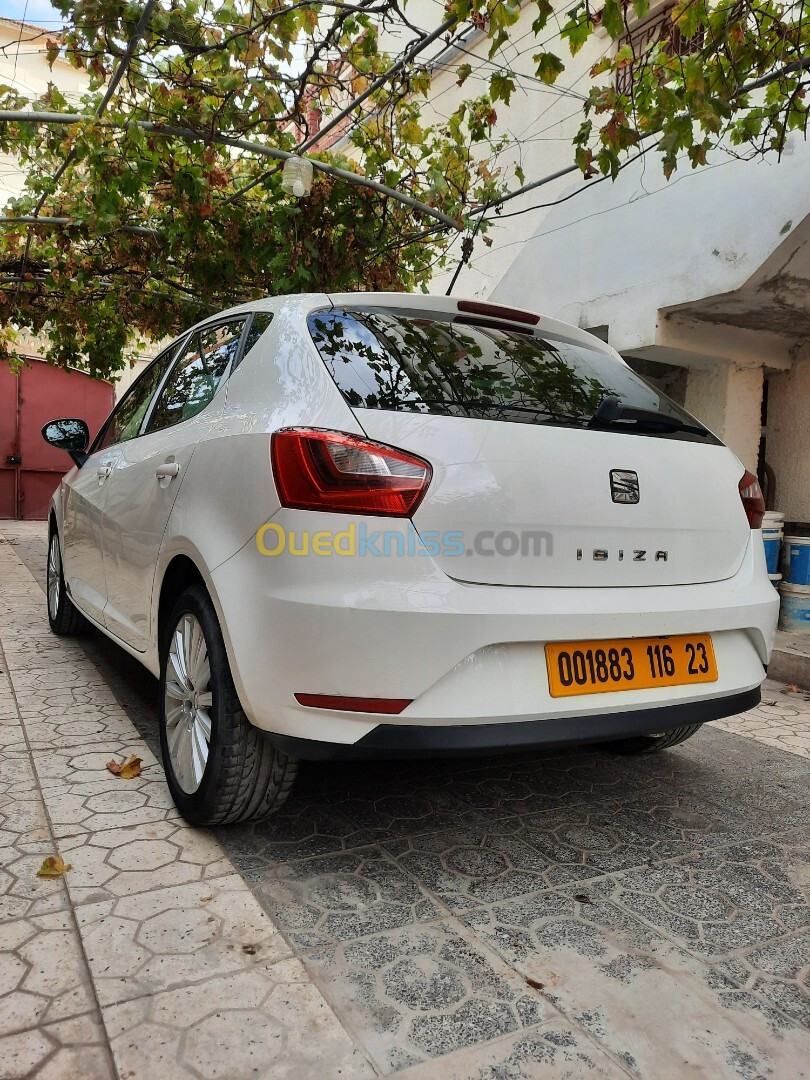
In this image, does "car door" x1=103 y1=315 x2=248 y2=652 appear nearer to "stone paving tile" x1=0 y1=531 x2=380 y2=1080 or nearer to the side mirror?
"stone paving tile" x1=0 y1=531 x2=380 y2=1080

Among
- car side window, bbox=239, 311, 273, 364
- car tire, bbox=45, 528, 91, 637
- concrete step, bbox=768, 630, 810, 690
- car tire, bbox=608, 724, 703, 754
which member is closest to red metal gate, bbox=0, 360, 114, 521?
car tire, bbox=45, 528, 91, 637

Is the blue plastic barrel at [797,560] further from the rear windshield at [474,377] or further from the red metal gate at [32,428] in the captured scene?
the red metal gate at [32,428]

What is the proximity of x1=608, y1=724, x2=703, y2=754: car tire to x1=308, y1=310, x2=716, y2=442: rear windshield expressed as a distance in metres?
1.21

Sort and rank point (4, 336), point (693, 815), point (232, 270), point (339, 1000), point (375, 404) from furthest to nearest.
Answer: point (4, 336) → point (232, 270) → point (693, 815) → point (375, 404) → point (339, 1000)

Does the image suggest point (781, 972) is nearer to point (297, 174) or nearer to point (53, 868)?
point (53, 868)

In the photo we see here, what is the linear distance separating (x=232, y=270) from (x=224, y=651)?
5918 millimetres

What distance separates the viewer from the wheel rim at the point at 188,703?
229 cm

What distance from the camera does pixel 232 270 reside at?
7.26m

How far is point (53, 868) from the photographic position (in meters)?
2.09

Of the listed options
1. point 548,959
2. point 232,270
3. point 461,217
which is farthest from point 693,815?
point 232,270

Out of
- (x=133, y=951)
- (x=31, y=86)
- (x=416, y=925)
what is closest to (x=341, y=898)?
(x=416, y=925)

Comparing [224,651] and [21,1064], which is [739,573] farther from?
[21,1064]

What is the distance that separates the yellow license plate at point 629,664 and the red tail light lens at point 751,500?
0.46m

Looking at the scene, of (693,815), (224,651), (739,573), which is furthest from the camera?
(693,815)
